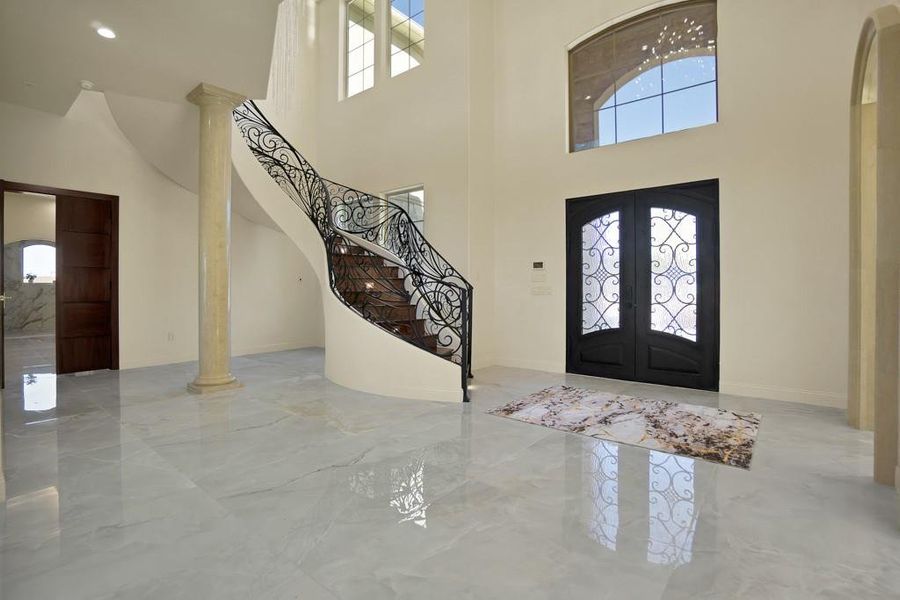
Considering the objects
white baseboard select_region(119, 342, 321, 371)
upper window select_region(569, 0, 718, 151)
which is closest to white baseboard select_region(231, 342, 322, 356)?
white baseboard select_region(119, 342, 321, 371)

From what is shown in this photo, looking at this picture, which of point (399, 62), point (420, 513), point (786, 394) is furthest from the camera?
point (399, 62)

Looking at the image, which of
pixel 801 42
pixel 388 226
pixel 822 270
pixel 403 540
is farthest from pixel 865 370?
pixel 388 226

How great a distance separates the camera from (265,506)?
230cm

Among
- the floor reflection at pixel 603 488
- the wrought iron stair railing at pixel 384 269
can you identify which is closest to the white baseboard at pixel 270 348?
the wrought iron stair railing at pixel 384 269

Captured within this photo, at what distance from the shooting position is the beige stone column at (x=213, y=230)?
488 cm

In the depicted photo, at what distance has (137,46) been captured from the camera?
12.9 ft

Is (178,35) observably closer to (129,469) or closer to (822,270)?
(129,469)

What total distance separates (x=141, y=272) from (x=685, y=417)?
23.8 ft

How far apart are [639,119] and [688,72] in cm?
71

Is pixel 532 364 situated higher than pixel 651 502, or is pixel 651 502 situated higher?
pixel 532 364

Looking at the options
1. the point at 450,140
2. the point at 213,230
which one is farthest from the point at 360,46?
the point at 213,230

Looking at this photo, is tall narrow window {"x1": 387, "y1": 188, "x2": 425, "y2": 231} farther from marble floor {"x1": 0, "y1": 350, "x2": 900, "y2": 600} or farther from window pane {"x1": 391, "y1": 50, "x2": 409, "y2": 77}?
marble floor {"x1": 0, "y1": 350, "x2": 900, "y2": 600}

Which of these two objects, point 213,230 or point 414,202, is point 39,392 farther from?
point 414,202

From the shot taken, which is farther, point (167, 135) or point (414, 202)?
point (414, 202)
